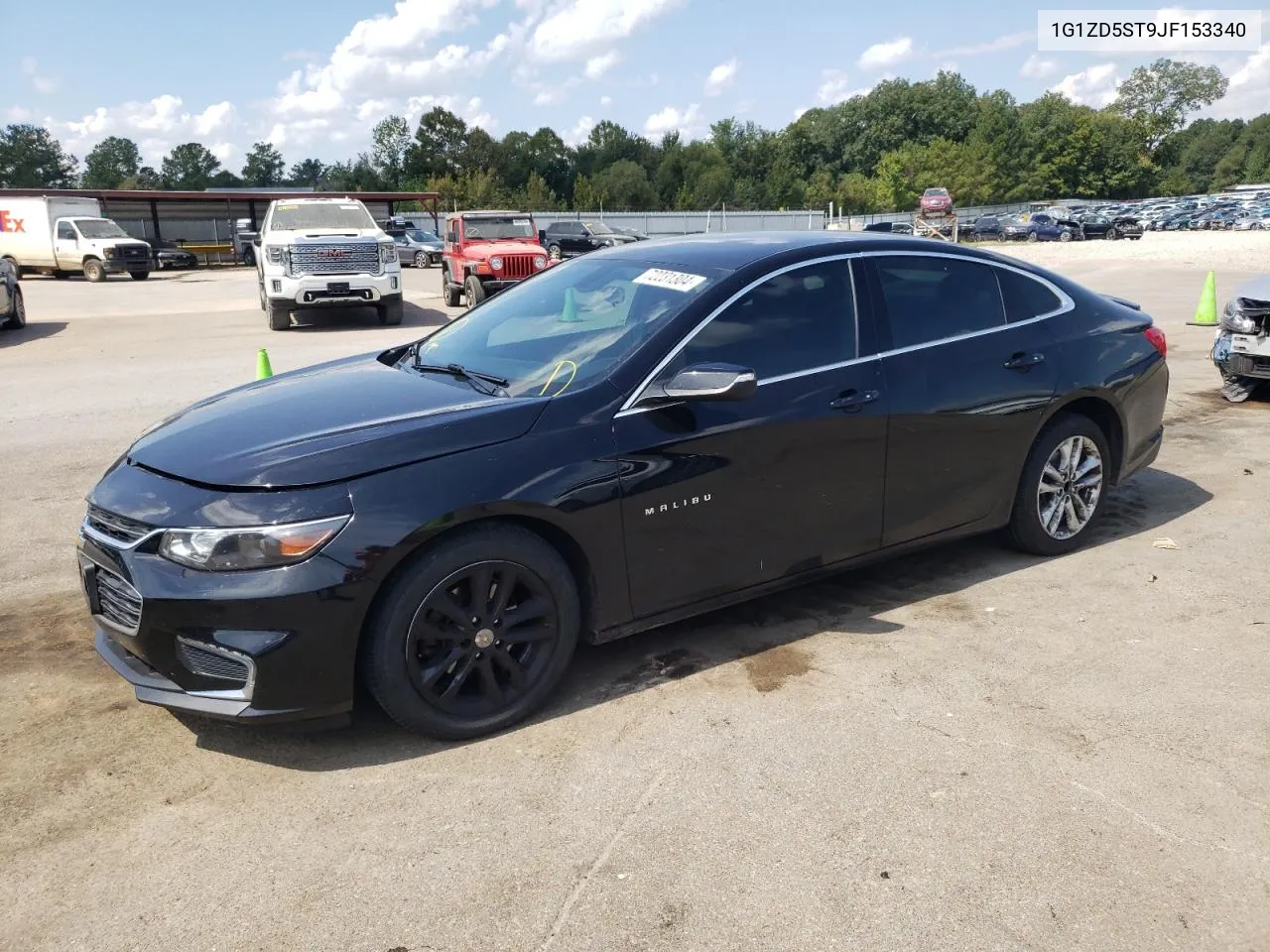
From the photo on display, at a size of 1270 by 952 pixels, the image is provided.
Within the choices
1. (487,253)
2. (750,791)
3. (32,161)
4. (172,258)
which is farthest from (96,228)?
(32,161)

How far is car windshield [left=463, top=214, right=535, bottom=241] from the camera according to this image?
20.9 m

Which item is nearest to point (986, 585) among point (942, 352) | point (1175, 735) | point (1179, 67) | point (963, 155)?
point (942, 352)

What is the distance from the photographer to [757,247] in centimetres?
452

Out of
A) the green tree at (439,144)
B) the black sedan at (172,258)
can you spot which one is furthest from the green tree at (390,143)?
the black sedan at (172,258)

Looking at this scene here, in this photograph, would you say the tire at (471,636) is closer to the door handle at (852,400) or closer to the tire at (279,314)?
the door handle at (852,400)

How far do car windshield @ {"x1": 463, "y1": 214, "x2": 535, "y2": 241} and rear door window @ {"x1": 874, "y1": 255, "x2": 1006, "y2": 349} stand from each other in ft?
55.6

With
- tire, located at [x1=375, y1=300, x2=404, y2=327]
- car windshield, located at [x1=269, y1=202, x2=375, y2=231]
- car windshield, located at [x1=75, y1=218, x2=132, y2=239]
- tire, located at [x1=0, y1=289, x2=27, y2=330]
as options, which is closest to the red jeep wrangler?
tire, located at [x1=375, y1=300, x2=404, y2=327]

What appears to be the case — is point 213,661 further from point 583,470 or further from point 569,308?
point 569,308

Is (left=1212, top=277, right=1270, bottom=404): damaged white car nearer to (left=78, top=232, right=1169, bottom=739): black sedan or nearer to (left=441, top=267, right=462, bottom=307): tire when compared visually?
(left=78, top=232, right=1169, bottom=739): black sedan

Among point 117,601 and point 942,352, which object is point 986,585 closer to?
point 942,352

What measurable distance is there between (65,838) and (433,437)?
5.36ft

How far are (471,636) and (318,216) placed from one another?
16286 millimetres

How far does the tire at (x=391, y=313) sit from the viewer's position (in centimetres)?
1769

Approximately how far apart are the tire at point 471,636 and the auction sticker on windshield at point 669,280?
128 cm
